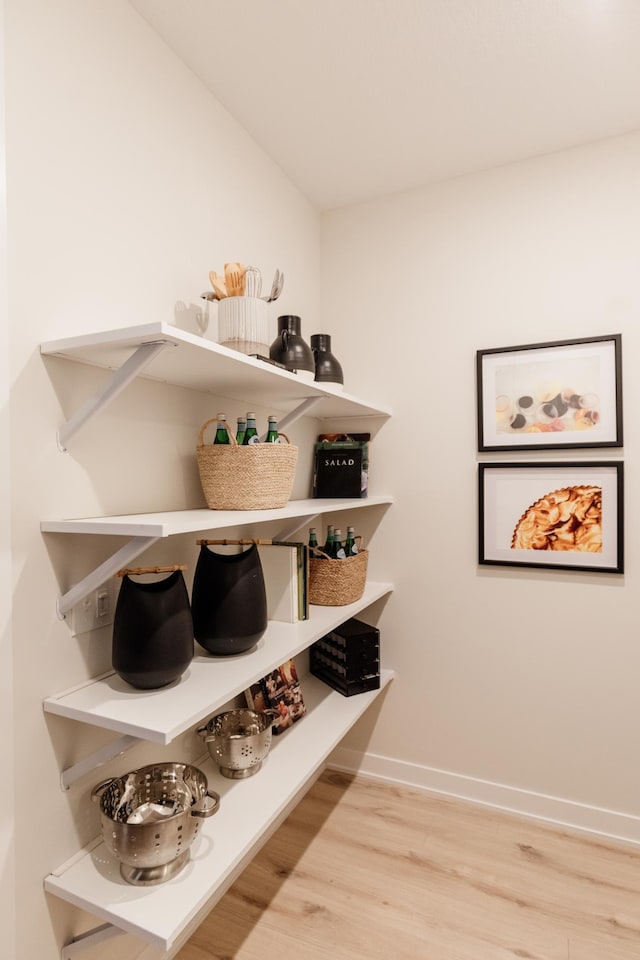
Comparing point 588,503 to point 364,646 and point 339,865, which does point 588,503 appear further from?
point 339,865

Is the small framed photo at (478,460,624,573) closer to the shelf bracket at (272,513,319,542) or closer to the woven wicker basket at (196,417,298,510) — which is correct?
the shelf bracket at (272,513,319,542)

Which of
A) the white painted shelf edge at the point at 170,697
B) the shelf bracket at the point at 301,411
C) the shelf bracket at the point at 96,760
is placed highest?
the shelf bracket at the point at 301,411

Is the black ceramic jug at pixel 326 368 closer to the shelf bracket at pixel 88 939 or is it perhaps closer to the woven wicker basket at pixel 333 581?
the woven wicker basket at pixel 333 581

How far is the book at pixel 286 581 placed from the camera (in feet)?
6.03

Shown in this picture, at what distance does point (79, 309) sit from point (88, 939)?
1368 mm

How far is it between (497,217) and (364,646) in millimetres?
1748

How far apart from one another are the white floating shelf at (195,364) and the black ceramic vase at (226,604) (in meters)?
0.47

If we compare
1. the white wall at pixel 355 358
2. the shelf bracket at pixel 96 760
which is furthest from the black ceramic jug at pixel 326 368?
the shelf bracket at pixel 96 760

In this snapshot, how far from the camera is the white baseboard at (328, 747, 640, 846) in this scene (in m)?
1.95

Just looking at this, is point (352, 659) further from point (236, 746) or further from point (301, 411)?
point (301, 411)

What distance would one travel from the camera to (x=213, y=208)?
1.71m

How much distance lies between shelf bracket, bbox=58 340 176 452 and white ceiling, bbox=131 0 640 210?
3.30 ft

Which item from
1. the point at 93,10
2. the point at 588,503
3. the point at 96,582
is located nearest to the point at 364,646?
the point at 588,503

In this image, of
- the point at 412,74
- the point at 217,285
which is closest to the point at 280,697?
the point at 217,285
